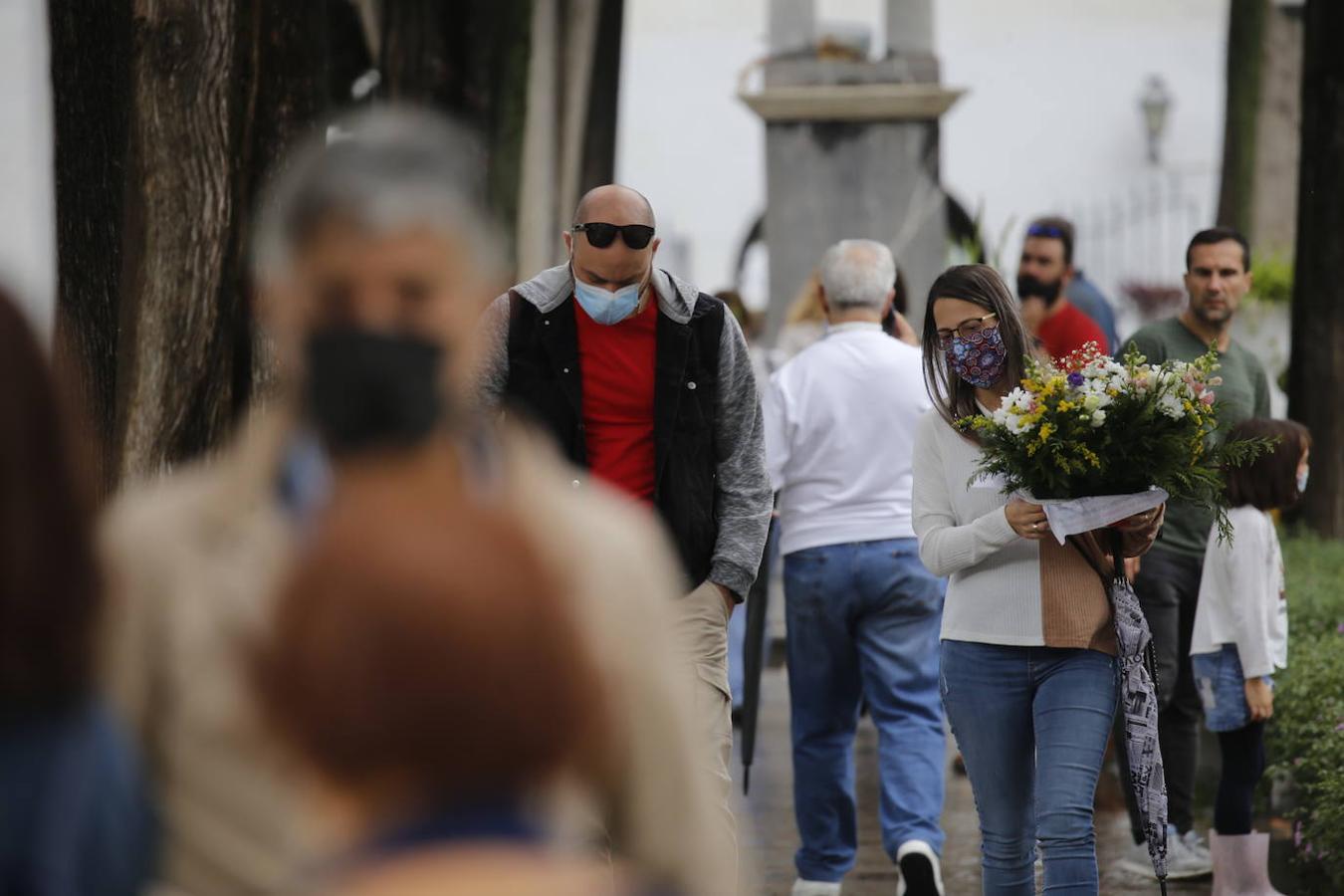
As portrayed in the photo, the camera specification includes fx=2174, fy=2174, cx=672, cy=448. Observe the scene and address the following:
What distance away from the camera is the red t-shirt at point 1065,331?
28.5ft

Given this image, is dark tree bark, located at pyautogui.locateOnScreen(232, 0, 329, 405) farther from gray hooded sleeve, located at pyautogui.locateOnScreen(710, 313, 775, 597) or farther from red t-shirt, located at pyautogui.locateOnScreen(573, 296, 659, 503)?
gray hooded sleeve, located at pyautogui.locateOnScreen(710, 313, 775, 597)

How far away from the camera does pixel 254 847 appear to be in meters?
2.09

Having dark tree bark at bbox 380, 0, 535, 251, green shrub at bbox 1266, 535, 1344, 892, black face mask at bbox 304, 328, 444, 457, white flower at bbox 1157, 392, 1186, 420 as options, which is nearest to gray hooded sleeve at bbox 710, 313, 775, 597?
white flower at bbox 1157, 392, 1186, 420

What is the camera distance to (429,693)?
1.73 metres

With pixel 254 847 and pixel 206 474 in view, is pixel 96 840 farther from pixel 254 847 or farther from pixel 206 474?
pixel 206 474

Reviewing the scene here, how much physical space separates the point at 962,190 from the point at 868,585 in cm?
3064

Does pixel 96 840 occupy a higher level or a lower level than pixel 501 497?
lower

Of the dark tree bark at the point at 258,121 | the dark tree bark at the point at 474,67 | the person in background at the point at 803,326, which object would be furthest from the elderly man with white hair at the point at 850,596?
the dark tree bark at the point at 474,67

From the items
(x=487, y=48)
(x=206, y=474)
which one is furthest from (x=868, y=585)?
(x=487, y=48)

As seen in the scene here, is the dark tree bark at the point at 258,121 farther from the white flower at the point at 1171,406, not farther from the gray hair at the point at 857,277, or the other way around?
the white flower at the point at 1171,406

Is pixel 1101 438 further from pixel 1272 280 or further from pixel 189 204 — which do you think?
pixel 1272 280

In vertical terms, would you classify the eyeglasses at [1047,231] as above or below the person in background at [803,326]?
above

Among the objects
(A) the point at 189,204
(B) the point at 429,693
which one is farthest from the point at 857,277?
(B) the point at 429,693

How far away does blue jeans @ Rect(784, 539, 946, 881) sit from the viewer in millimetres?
7031
